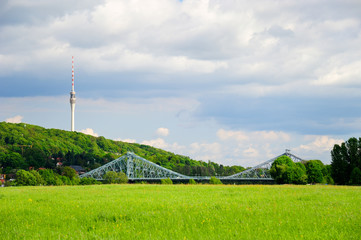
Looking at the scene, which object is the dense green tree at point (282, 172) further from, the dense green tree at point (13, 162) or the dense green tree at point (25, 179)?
the dense green tree at point (13, 162)

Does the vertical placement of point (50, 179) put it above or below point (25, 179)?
below

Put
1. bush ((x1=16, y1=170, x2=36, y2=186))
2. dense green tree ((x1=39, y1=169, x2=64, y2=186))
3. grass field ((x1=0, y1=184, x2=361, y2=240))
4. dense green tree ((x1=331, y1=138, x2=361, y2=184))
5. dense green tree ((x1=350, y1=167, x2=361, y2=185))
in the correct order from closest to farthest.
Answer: grass field ((x1=0, y1=184, x2=361, y2=240)) < dense green tree ((x1=350, y1=167, x2=361, y2=185)) < dense green tree ((x1=331, y1=138, x2=361, y2=184)) < bush ((x1=16, y1=170, x2=36, y2=186)) < dense green tree ((x1=39, y1=169, x2=64, y2=186))

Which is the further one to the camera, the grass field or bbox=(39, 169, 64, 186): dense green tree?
bbox=(39, 169, 64, 186): dense green tree

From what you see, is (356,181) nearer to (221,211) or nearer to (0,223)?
(221,211)

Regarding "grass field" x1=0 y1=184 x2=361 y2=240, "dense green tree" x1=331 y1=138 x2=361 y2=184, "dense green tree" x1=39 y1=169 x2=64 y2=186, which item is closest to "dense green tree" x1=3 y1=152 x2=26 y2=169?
"dense green tree" x1=39 y1=169 x2=64 y2=186

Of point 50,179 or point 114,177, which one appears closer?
point 50,179

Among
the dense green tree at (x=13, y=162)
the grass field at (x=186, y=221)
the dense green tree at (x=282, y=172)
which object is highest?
the dense green tree at (x=13, y=162)

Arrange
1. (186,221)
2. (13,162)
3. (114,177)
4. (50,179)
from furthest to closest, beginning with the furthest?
(13,162), (114,177), (50,179), (186,221)

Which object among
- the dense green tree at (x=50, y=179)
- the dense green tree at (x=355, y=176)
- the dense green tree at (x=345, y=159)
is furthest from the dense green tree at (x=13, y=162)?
the dense green tree at (x=355, y=176)

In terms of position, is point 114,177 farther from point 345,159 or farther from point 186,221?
point 186,221

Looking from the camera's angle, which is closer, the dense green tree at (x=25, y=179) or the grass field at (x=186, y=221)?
the grass field at (x=186, y=221)

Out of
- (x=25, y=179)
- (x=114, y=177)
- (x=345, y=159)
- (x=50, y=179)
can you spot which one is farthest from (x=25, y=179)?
(x=345, y=159)

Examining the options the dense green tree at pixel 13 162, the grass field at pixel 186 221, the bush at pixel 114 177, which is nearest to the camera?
the grass field at pixel 186 221

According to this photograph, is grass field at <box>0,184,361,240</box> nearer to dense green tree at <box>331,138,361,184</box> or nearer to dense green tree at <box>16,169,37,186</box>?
dense green tree at <box>331,138,361,184</box>
